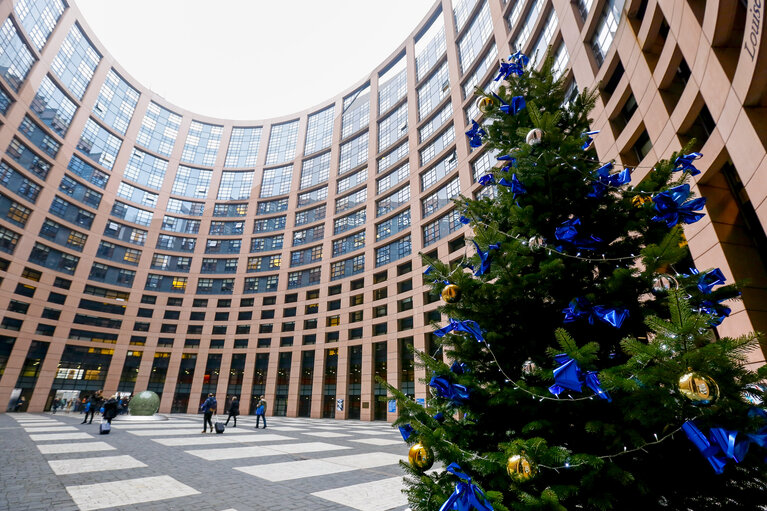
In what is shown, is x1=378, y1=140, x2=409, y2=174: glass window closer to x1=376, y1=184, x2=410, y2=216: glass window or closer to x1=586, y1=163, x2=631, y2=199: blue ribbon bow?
x1=376, y1=184, x2=410, y2=216: glass window

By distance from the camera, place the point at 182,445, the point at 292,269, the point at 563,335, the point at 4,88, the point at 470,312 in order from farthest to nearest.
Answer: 1. the point at 292,269
2. the point at 4,88
3. the point at 182,445
4. the point at 470,312
5. the point at 563,335

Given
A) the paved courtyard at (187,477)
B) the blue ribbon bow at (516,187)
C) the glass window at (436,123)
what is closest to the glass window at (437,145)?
the glass window at (436,123)

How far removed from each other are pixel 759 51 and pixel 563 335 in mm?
9001

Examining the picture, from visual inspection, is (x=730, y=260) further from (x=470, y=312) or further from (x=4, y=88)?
(x=4, y=88)

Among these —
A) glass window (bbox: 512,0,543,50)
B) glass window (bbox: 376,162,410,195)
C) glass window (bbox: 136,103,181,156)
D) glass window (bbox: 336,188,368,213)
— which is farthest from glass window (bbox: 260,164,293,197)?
glass window (bbox: 512,0,543,50)

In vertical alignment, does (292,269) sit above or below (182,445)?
above

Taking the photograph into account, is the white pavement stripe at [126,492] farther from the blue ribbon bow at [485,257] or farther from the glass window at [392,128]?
the glass window at [392,128]

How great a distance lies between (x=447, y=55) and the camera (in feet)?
126

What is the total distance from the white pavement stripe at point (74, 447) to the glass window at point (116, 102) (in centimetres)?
5424

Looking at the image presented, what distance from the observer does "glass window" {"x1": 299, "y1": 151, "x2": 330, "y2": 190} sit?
52.2 metres

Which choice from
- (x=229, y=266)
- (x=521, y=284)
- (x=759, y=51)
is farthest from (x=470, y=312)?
(x=229, y=266)

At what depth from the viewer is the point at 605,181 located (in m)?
4.10

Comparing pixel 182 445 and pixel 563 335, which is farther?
pixel 182 445

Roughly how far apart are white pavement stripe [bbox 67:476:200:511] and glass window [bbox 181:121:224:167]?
199 feet
